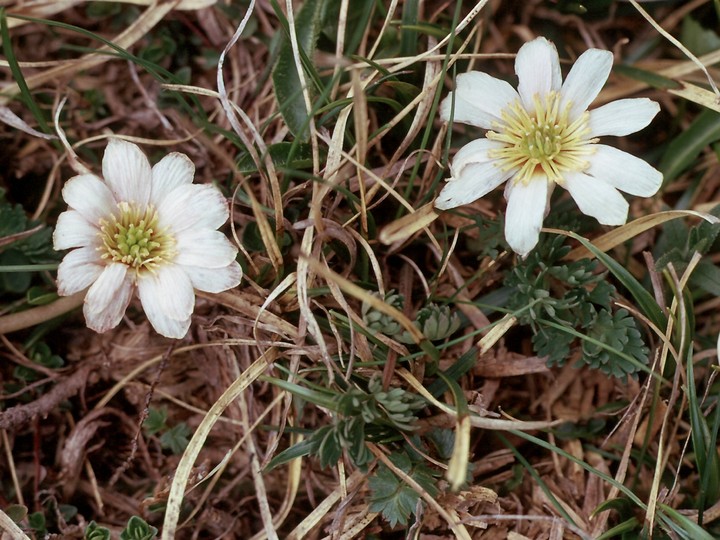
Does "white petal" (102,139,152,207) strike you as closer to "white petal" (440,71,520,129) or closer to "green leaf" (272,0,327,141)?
"green leaf" (272,0,327,141)

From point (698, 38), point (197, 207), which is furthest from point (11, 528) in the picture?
point (698, 38)

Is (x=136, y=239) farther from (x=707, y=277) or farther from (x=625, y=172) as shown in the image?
(x=707, y=277)

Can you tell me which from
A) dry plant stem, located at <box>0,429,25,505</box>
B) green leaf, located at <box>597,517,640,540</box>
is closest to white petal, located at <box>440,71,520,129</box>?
green leaf, located at <box>597,517,640,540</box>

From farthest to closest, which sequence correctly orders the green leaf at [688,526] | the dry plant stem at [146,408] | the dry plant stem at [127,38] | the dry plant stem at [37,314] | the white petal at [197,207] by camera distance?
the dry plant stem at [127,38]
the dry plant stem at [37,314]
the dry plant stem at [146,408]
the white petal at [197,207]
the green leaf at [688,526]

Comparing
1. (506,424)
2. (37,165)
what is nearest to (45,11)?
(37,165)

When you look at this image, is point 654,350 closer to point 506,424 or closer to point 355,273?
point 506,424

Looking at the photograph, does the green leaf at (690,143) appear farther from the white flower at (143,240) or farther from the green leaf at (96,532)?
the green leaf at (96,532)

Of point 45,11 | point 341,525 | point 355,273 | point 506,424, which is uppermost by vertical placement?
point 45,11

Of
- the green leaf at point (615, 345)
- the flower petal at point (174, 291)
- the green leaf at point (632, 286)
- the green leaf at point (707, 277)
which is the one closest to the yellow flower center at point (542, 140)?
the green leaf at point (632, 286)
